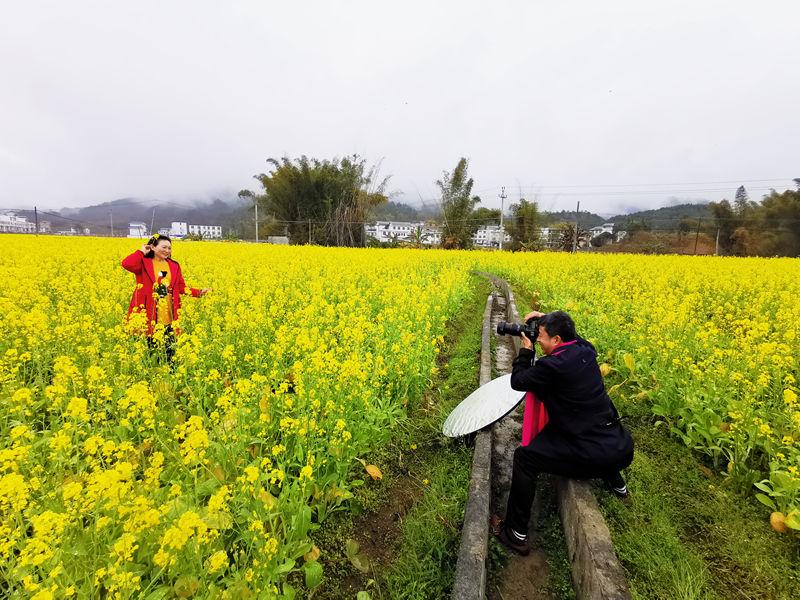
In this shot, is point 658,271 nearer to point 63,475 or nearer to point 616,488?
point 616,488

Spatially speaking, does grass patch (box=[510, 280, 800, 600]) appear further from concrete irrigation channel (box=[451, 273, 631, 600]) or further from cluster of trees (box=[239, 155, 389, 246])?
cluster of trees (box=[239, 155, 389, 246])

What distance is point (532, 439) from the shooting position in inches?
115

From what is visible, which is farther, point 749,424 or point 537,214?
point 537,214

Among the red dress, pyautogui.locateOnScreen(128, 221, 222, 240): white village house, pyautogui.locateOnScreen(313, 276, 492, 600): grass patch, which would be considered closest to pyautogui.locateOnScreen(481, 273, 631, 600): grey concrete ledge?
pyautogui.locateOnScreen(313, 276, 492, 600): grass patch

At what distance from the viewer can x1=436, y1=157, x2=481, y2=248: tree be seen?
3578 centimetres

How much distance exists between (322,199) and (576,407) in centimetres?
3171

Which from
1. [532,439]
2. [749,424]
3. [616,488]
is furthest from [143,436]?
[749,424]

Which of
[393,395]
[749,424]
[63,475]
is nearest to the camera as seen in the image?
[63,475]

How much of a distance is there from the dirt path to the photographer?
0.10 m

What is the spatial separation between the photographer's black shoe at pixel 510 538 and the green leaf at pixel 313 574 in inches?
50.7

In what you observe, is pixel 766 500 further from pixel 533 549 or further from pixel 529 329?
pixel 529 329

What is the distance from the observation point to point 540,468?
8.83 ft

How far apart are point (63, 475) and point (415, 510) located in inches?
88.0

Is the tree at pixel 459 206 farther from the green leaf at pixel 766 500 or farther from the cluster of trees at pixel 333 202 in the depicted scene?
the green leaf at pixel 766 500
